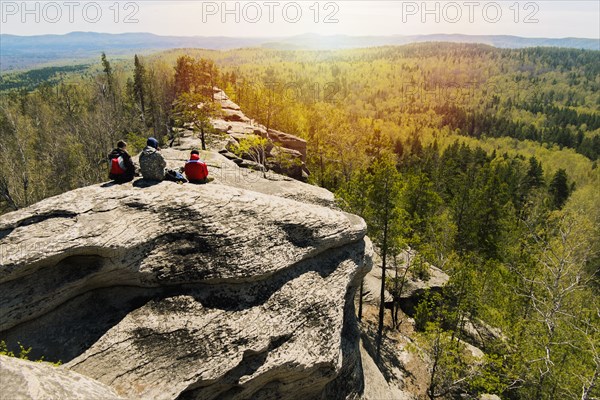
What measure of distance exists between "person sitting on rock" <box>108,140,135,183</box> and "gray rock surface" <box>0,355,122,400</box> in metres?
8.36

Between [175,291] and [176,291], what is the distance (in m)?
0.04

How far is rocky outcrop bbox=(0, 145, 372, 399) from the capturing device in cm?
1203

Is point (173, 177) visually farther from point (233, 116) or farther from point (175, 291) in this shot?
point (233, 116)

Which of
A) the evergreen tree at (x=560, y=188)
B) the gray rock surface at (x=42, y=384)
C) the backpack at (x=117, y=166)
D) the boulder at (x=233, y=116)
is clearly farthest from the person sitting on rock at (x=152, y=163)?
the evergreen tree at (x=560, y=188)

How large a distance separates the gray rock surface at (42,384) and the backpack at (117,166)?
8458 mm

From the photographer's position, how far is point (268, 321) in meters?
14.5

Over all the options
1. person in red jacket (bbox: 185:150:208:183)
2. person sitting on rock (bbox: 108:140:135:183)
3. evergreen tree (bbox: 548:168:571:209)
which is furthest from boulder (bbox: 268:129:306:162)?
evergreen tree (bbox: 548:168:571:209)

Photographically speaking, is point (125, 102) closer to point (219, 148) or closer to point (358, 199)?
point (219, 148)

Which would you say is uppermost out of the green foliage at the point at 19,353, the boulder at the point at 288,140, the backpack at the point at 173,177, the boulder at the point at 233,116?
the boulder at the point at 233,116

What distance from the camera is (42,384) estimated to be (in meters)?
8.79

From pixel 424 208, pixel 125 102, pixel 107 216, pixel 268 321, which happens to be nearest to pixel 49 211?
pixel 107 216

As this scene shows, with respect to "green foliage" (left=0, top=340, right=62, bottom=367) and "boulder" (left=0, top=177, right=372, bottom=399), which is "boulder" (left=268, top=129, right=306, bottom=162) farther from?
"green foliage" (left=0, top=340, right=62, bottom=367)

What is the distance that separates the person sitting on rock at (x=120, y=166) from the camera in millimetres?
15523

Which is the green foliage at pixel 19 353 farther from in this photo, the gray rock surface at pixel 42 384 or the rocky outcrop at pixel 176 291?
the gray rock surface at pixel 42 384
